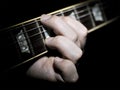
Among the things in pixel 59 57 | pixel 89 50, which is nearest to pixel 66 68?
pixel 59 57

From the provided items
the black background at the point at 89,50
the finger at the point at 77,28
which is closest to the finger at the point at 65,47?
the finger at the point at 77,28

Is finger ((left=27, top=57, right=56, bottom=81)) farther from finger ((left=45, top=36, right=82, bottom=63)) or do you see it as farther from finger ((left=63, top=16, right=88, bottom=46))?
finger ((left=63, top=16, right=88, bottom=46))

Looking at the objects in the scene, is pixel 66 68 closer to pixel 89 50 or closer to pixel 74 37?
pixel 74 37

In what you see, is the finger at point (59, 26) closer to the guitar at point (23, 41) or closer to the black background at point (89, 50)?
the guitar at point (23, 41)

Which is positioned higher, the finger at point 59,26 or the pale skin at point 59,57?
the finger at point 59,26

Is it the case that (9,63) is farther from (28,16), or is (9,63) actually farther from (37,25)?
(28,16)
